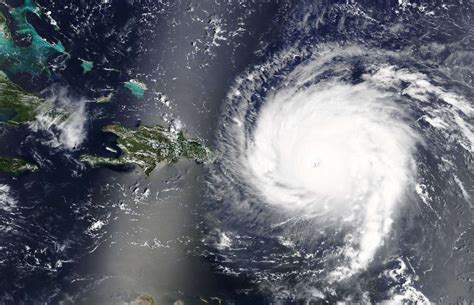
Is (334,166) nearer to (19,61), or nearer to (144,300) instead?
(144,300)

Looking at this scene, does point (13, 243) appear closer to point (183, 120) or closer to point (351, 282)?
point (183, 120)

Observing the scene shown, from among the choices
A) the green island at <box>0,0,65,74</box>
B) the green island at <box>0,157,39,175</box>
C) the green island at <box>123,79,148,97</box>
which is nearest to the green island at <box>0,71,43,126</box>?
the green island at <box>0,0,65,74</box>

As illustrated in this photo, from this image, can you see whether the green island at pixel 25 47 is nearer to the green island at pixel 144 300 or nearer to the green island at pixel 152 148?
the green island at pixel 152 148

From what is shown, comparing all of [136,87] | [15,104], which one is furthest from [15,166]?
[136,87]

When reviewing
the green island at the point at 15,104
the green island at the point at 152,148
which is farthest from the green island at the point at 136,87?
the green island at the point at 15,104

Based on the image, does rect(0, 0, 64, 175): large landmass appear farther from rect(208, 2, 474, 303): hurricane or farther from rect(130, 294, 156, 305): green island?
rect(208, 2, 474, 303): hurricane

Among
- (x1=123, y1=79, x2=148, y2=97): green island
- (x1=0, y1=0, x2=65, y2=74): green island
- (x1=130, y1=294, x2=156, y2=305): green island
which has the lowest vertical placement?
(x1=130, y1=294, x2=156, y2=305): green island
